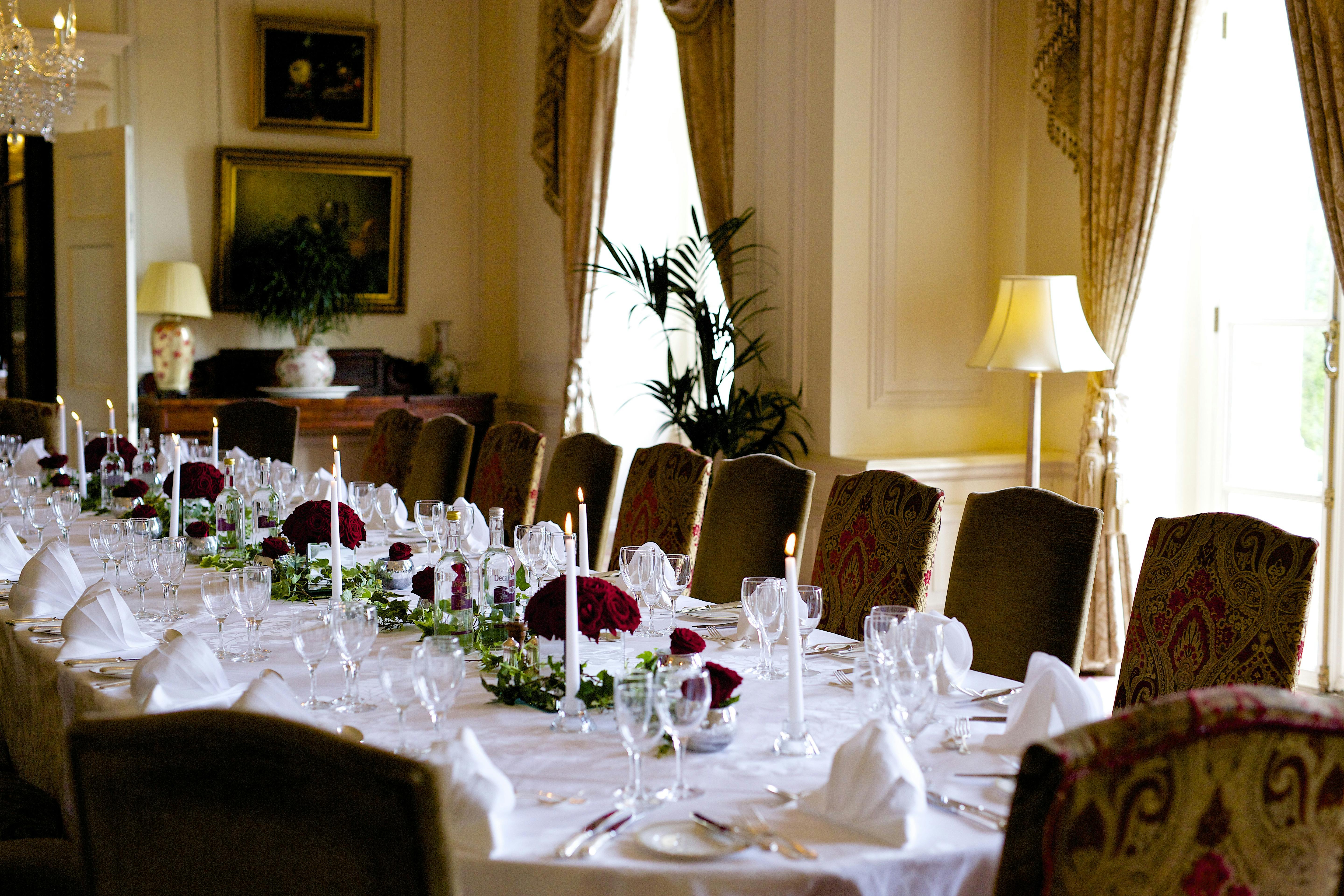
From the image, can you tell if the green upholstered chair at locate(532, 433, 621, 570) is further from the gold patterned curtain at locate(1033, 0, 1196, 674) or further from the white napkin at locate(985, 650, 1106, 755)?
the white napkin at locate(985, 650, 1106, 755)

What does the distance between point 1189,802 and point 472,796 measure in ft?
2.46

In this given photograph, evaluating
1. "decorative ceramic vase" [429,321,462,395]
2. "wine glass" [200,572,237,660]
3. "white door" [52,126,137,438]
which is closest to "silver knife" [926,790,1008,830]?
"wine glass" [200,572,237,660]

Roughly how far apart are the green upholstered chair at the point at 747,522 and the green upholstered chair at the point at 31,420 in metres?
3.28

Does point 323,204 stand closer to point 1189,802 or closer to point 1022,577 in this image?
point 1022,577

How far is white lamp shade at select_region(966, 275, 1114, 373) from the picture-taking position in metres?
3.91

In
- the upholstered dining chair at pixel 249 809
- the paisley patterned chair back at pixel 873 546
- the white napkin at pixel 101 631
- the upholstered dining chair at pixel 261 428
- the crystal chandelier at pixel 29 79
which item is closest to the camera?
the upholstered dining chair at pixel 249 809

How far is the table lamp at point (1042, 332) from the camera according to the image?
3.91 m

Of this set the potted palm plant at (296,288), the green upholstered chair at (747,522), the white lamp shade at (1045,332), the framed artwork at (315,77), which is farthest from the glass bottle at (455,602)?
the framed artwork at (315,77)

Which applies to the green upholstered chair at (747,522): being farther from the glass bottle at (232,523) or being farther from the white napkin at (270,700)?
the white napkin at (270,700)

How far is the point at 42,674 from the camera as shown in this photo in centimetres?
224

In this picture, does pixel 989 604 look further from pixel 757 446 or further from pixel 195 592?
pixel 757 446

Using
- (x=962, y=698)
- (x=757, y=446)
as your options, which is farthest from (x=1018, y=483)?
(x=962, y=698)

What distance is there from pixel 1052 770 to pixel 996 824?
0.44 meters

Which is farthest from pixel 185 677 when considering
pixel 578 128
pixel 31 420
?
pixel 578 128
